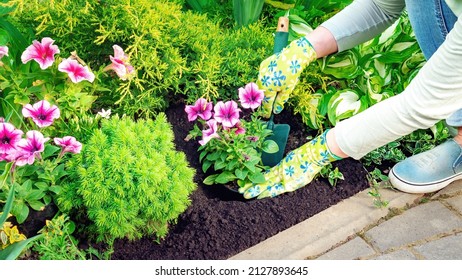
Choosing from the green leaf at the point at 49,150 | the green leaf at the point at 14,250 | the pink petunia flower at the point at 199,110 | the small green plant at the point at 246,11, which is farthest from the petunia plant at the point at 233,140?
the green leaf at the point at 14,250

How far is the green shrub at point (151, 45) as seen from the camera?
A: 2.25m

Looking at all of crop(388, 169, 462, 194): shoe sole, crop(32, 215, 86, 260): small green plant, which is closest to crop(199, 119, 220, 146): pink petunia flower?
crop(32, 215, 86, 260): small green plant

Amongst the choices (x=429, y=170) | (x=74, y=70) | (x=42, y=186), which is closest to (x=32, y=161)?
(x=42, y=186)

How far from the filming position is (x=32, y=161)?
1.82 meters

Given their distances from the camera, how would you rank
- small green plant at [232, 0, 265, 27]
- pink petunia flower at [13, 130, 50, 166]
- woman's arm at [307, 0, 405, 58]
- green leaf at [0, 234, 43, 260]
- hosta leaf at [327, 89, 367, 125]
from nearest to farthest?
green leaf at [0, 234, 43, 260] → pink petunia flower at [13, 130, 50, 166] → woman's arm at [307, 0, 405, 58] → hosta leaf at [327, 89, 367, 125] → small green plant at [232, 0, 265, 27]

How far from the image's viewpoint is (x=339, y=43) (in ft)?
7.83

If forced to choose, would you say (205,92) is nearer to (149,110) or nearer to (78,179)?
(149,110)

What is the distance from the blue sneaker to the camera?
2.31m

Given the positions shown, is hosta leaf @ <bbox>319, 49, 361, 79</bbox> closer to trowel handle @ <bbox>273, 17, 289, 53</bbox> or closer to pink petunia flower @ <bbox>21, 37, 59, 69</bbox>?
trowel handle @ <bbox>273, 17, 289, 53</bbox>

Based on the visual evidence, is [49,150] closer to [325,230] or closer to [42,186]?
[42,186]

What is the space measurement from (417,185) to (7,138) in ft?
4.53

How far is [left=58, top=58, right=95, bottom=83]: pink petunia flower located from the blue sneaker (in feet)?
3.69

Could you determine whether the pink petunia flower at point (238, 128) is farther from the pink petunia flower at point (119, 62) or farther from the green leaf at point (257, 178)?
the pink petunia flower at point (119, 62)

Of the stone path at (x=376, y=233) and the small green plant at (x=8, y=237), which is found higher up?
the small green plant at (x=8, y=237)
